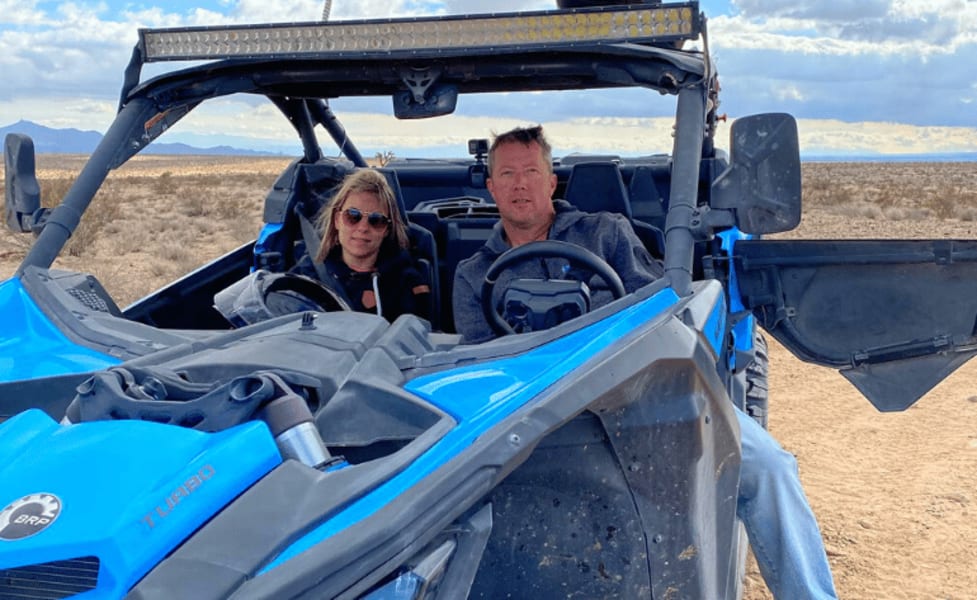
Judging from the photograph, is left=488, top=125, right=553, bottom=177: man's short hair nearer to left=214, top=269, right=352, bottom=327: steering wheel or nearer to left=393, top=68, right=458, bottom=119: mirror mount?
left=393, top=68, right=458, bottom=119: mirror mount

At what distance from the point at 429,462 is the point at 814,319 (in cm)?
246

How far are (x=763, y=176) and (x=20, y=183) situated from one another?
2.51m

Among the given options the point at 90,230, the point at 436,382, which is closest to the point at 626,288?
the point at 436,382

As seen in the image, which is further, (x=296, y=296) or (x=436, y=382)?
(x=296, y=296)

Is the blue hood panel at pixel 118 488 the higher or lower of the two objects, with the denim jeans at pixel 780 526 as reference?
higher

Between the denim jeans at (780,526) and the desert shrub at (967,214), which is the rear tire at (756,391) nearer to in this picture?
the denim jeans at (780,526)

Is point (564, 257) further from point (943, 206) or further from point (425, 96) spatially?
point (943, 206)

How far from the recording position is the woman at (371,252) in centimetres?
401

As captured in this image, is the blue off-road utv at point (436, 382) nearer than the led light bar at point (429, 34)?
Yes

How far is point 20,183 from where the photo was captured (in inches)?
135

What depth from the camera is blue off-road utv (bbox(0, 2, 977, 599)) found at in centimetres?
171

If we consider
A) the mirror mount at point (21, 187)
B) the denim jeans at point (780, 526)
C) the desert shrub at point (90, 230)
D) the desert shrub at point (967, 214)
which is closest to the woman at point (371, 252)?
the mirror mount at point (21, 187)

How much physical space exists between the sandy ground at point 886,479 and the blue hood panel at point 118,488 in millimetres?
2719

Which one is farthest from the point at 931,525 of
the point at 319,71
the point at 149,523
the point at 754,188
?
the point at 149,523
